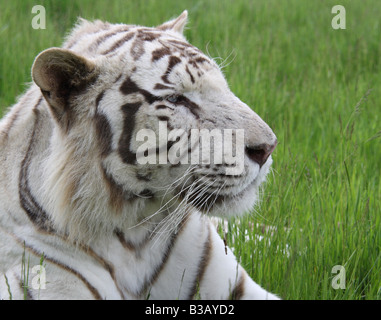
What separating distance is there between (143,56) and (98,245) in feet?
2.30

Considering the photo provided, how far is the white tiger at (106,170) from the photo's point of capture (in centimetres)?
215

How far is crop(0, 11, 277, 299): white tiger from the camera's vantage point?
2.15 metres

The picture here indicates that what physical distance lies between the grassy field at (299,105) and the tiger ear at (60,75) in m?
0.95

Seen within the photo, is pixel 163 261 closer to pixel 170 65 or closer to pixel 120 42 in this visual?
pixel 170 65

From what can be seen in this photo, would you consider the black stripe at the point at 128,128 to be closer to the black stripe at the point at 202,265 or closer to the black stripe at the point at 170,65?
the black stripe at the point at 170,65

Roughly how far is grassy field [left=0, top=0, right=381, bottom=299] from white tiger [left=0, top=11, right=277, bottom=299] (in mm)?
469

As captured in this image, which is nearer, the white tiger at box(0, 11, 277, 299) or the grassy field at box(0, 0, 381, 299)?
the white tiger at box(0, 11, 277, 299)

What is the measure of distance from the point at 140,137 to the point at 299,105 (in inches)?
95.5

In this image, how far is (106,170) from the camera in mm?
2180

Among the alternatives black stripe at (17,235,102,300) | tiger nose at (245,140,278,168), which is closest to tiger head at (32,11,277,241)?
tiger nose at (245,140,278,168)

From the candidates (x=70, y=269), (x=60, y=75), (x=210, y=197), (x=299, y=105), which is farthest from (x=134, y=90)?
(x=299, y=105)

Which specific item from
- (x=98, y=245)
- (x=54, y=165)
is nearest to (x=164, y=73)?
(x=54, y=165)

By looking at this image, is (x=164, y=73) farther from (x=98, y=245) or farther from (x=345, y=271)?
(x=345, y=271)

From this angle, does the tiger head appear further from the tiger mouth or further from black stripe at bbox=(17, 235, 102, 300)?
black stripe at bbox=(17, 235, 102, 300)
